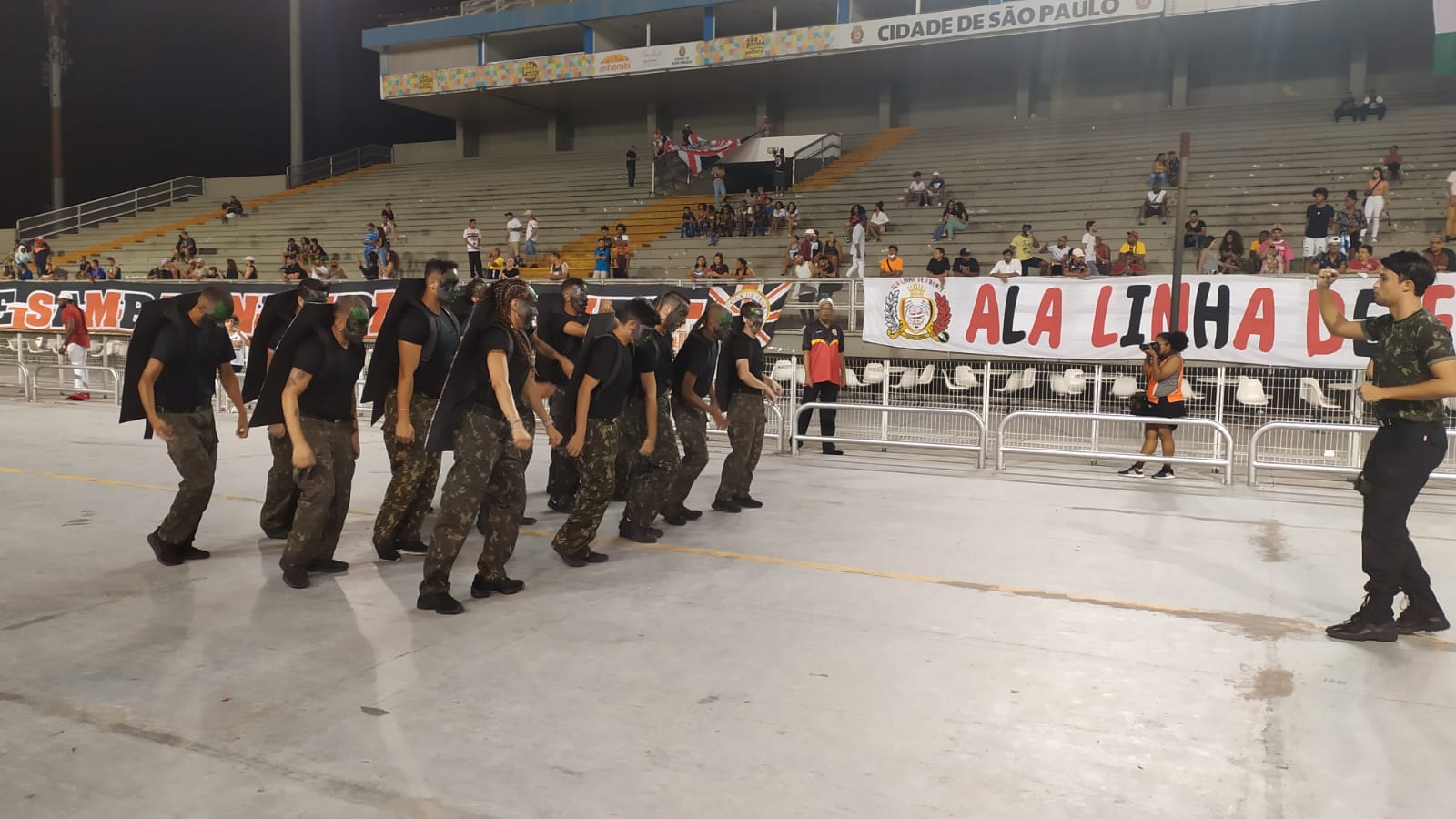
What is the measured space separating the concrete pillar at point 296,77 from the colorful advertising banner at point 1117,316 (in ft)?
98.0

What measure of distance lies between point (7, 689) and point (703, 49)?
3019cm

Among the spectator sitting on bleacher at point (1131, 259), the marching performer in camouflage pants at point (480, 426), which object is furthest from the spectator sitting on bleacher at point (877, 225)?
the marching performer in camouflage pants at point (480, 426)

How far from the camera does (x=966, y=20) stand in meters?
27.4

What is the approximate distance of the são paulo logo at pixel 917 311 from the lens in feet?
43.0

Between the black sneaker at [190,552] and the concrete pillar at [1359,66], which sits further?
the concrete pillar at [1359,66]

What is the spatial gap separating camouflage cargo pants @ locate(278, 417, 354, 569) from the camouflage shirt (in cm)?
572

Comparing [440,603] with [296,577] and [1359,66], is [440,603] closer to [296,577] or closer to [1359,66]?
[296,577]

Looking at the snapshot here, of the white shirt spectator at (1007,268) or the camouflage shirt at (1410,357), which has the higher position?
the white shirt spectator at (1007,268)

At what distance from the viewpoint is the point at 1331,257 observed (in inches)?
581

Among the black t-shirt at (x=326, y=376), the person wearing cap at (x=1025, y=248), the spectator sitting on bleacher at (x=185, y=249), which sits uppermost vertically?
the spectator sitting on bleacher at (x=185, y=249)

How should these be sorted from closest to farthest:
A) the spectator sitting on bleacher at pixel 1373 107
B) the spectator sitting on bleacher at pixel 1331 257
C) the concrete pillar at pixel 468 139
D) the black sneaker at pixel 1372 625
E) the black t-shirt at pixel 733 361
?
the black sneaker at pixel 1372 625, the black t-shirt at pixel 733 361, the spectator sitting on bleacher at pixel 1331 257, the spectator sitting on bleacher at pixel 1373 107, the concrete pillar at pixel 468 139

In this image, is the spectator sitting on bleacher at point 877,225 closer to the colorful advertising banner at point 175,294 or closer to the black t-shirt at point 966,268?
the black t-shirt at point 966,268

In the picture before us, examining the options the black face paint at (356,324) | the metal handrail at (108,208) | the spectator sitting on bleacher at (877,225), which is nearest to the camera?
the black face paint at (356,324)

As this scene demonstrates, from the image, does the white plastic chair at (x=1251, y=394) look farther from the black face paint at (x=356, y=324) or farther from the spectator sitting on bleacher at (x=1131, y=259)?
the black face paint at (x=356, y=324)
